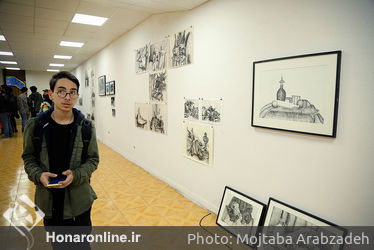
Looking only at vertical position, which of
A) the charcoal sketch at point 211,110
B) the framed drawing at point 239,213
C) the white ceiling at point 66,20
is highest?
the white ceiling at point 66,20

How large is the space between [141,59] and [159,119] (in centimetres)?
164

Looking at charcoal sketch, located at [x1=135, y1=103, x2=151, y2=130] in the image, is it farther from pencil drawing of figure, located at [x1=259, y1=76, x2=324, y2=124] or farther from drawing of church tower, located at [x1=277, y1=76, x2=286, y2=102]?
drawing of church tower, located at [x1=277, y1=76, x2=286, y2=102]

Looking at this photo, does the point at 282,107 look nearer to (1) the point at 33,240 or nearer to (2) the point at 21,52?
(1) the point at 33,240

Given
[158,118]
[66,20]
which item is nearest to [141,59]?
[158,118]

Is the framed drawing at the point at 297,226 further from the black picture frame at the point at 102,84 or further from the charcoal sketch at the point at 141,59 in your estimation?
the black picture frame at the point at 102,84

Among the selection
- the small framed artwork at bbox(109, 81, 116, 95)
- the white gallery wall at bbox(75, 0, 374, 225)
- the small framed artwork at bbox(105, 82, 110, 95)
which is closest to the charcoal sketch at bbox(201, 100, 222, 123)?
the white gallery wall at bbox(75, 0, 374, 225)

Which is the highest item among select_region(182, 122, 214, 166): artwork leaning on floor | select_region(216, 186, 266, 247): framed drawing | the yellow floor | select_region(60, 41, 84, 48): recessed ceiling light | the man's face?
select_region(60, 41, 84, 48): recessed ceiling light

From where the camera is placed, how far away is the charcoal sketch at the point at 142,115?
17.5 feet

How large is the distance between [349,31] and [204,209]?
2.92 meters

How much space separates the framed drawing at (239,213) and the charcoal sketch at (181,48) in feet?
7.24

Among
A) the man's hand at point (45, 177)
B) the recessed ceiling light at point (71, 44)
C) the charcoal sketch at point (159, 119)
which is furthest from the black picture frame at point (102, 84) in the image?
the man's hand at point (45, 177)

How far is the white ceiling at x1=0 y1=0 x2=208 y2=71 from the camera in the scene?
3.98 m

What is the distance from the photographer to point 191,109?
386 centimetres

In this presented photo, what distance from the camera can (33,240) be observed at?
2836mm
